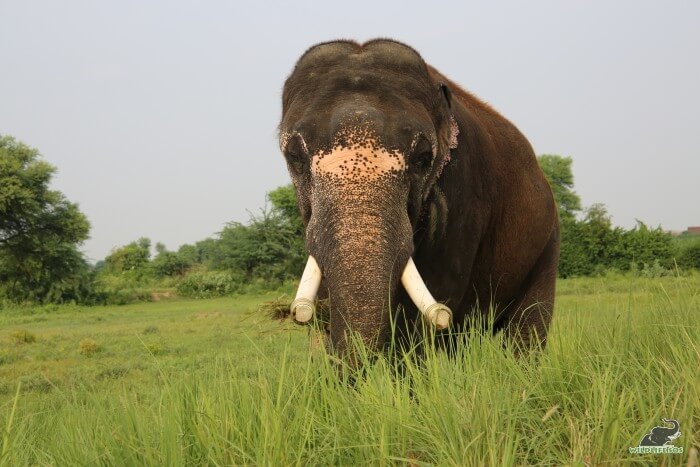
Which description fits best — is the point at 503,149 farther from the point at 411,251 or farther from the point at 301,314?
the point at 301,314

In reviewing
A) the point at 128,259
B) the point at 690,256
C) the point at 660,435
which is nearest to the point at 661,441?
the point at 660,435

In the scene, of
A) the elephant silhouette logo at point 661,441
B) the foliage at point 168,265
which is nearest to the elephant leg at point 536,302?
the elephant silhouette logo at point 661,441

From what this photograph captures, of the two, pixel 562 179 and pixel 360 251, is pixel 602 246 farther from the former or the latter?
pixel 562 179

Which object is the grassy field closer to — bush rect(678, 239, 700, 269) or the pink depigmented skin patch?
the pink depigmented skin patch

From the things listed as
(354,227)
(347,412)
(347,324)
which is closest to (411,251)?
(354,227)

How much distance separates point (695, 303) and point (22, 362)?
13.9 meters

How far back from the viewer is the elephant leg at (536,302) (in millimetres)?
6086

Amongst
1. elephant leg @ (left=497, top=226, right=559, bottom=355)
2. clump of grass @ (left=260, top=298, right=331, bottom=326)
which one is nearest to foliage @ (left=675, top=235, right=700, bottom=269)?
elephant leg @ (left=497, top=226, right=559, bottom=355)

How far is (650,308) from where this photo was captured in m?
4.49

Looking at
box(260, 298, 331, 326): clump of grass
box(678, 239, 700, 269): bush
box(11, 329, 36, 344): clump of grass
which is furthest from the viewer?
box(678, 239, 700, 269): bush

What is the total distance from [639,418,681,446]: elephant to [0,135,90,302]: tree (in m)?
47.8

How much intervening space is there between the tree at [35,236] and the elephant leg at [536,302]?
146ft

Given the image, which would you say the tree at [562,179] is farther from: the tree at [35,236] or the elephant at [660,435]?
the elephant at [660,435]

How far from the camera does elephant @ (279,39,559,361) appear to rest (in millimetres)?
3859
